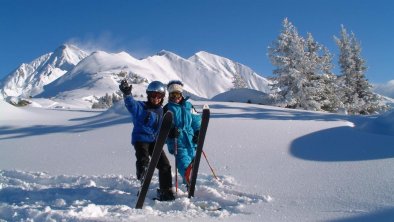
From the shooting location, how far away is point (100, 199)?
208 inches

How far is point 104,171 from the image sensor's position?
693 cm

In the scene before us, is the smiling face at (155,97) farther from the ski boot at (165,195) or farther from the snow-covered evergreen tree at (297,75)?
the snow-covered evergreen tree at (297,75)

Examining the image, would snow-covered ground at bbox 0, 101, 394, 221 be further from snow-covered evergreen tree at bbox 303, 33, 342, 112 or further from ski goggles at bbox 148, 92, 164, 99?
snow-covered evergreen tree at bbox 303, 33, 342, 112

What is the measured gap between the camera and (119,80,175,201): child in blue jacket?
5445 millimetres

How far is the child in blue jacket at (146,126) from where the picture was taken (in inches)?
214

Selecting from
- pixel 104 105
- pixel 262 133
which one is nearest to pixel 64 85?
pixel 104 105

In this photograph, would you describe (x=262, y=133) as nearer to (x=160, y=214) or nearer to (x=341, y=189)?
(x=341, y=189)

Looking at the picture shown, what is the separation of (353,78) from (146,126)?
30.1 metres

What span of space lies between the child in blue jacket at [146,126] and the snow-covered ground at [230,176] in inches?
15.6

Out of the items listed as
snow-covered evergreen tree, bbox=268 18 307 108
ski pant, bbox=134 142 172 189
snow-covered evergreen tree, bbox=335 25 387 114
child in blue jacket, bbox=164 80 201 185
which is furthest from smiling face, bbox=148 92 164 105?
snow-covered evergreen tree, bbox=335 25 387 114

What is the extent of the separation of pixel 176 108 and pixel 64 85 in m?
187

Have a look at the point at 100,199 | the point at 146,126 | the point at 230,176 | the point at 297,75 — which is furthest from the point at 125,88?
the point at 297,75

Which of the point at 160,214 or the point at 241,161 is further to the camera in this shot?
the point at 241,161

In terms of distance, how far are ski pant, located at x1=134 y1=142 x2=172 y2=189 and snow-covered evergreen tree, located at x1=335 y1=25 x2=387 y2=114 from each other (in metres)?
28.7
